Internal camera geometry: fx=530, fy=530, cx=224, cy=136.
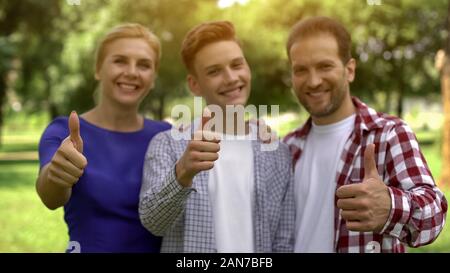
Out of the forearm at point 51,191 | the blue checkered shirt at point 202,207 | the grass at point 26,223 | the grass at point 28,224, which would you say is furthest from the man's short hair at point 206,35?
the grass at point 26,223

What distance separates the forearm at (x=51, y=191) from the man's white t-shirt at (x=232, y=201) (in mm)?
636

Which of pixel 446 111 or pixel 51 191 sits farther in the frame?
pixel 446 111

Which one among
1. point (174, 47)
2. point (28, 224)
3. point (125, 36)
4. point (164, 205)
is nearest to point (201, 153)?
point (164, 205)

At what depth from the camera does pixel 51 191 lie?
228cm

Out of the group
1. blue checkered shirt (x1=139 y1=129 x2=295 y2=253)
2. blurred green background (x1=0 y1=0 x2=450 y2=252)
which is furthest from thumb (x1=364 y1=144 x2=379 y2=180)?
blurred green background (x1=0 y1=0 x2=450 y2=252)

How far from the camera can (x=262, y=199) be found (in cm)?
238

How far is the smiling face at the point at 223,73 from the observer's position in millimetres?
2469

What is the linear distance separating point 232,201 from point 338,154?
0.53m

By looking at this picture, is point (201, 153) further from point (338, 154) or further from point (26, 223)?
point (26, 223)

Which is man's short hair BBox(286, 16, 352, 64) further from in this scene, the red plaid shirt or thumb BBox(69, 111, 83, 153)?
thumb BBox(69, 111, 83, 153)

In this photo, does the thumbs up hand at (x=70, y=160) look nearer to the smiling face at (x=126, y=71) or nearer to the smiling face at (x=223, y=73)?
the smiling face at (x=126, y=71)

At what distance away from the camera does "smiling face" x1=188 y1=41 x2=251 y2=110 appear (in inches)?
97.2

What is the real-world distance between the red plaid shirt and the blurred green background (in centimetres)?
596

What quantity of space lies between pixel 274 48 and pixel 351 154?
11.7 m
